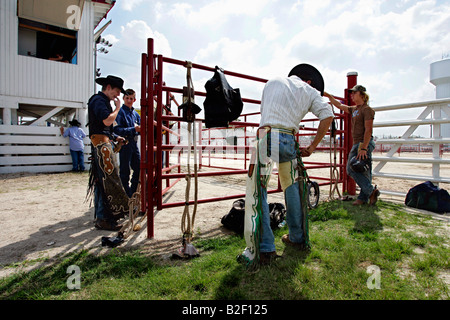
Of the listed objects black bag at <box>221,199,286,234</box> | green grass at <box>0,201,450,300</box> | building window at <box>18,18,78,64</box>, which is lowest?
green grass at <box>0,201,450,300</box>

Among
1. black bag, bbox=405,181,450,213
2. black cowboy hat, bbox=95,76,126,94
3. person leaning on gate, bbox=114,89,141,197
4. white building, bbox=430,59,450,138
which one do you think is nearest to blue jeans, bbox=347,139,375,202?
black bag, bbox=405,181,450,213

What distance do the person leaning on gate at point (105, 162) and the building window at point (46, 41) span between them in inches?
318

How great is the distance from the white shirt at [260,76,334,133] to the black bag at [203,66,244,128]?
40 centimetres

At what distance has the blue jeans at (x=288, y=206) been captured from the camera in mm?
2023

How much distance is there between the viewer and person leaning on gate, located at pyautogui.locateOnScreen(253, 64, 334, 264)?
2.04 metres

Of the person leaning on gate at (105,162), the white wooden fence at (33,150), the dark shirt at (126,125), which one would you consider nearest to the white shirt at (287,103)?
the person leaning on gate at (105,162)

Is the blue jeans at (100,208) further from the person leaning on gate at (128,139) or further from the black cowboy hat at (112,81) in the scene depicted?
the black cowboy hat at (112,81)

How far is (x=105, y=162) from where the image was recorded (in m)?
2.88

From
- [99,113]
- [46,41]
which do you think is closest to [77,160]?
[46,41]

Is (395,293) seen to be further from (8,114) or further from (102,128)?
(8,114)

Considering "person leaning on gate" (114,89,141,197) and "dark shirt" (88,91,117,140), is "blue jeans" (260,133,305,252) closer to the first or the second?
"dark shirt" (88,91,117,140)

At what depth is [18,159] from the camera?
798cm

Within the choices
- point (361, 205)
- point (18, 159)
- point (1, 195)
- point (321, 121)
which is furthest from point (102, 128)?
point (18, 159)
